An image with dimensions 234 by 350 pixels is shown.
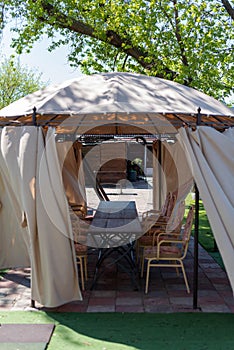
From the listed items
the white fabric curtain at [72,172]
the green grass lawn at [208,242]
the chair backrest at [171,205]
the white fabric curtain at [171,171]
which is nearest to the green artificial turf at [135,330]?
the green grass lawn at [208,242]

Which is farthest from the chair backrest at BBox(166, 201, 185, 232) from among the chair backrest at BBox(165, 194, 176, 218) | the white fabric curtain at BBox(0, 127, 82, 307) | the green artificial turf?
the white fabric curtain at BBox(0, 127, 82, 307)

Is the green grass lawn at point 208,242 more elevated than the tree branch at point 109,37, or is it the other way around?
the tree branch at point 109,37

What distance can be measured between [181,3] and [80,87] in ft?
25.5

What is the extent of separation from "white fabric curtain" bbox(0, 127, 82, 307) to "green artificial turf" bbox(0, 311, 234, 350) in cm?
28

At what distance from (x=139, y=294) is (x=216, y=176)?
1.70 metres

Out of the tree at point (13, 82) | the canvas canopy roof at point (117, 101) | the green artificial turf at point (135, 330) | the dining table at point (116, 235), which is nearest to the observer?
the green artificial turf at point (135, 330)

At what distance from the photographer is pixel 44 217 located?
444cm

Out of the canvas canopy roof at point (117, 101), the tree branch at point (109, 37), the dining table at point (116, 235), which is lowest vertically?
the dining table at point (116, 235)

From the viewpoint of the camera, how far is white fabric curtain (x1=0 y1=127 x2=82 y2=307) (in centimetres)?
443

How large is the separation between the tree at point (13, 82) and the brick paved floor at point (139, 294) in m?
22.4

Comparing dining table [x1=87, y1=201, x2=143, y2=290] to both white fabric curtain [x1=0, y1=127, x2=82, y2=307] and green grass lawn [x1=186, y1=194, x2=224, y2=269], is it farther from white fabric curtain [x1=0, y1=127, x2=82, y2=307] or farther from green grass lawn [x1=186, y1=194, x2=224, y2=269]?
green grass lawn [x1=186, y1=194, x2=224, y2=269]

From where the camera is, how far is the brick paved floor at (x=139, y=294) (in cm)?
462

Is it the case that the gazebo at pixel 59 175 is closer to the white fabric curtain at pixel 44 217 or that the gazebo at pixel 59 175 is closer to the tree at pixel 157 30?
the white fabric curtain at pixel 44 217

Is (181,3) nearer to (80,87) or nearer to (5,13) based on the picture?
(5,13)
